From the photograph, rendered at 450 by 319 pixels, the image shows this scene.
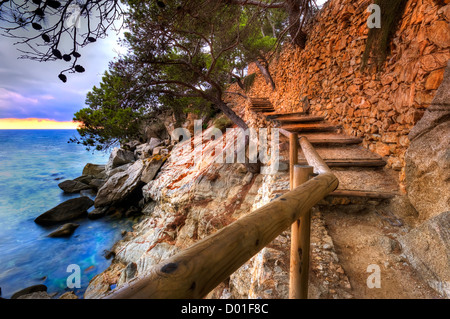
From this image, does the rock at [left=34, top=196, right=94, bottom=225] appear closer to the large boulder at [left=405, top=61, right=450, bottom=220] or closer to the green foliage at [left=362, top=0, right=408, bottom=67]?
the large boulder at [left=405, top=61, right=450, bottom=220]

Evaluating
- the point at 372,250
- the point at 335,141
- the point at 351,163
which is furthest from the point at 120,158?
the point at 372,250

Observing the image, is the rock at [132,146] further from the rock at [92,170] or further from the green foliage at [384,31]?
the green foliage at [384,31]

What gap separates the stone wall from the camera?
2.17m

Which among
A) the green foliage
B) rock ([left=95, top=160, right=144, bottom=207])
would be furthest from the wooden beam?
rock ([left=95, top=160, right=144, bottom=207])

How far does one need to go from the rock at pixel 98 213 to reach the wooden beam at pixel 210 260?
36.7ft

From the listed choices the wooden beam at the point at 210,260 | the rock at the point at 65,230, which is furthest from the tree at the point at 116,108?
the rock at the point at 65,230

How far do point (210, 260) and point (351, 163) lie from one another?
334 cm

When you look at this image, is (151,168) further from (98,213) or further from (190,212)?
(190,212)

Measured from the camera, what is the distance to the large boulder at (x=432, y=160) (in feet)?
5.88

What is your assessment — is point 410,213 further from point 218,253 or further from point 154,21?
point 154,21

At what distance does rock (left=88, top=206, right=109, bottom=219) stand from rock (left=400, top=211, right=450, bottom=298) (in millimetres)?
11616

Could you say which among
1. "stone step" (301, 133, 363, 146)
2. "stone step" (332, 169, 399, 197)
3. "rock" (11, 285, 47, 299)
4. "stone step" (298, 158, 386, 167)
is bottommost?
"rock" (11, 285, 47, 299)
